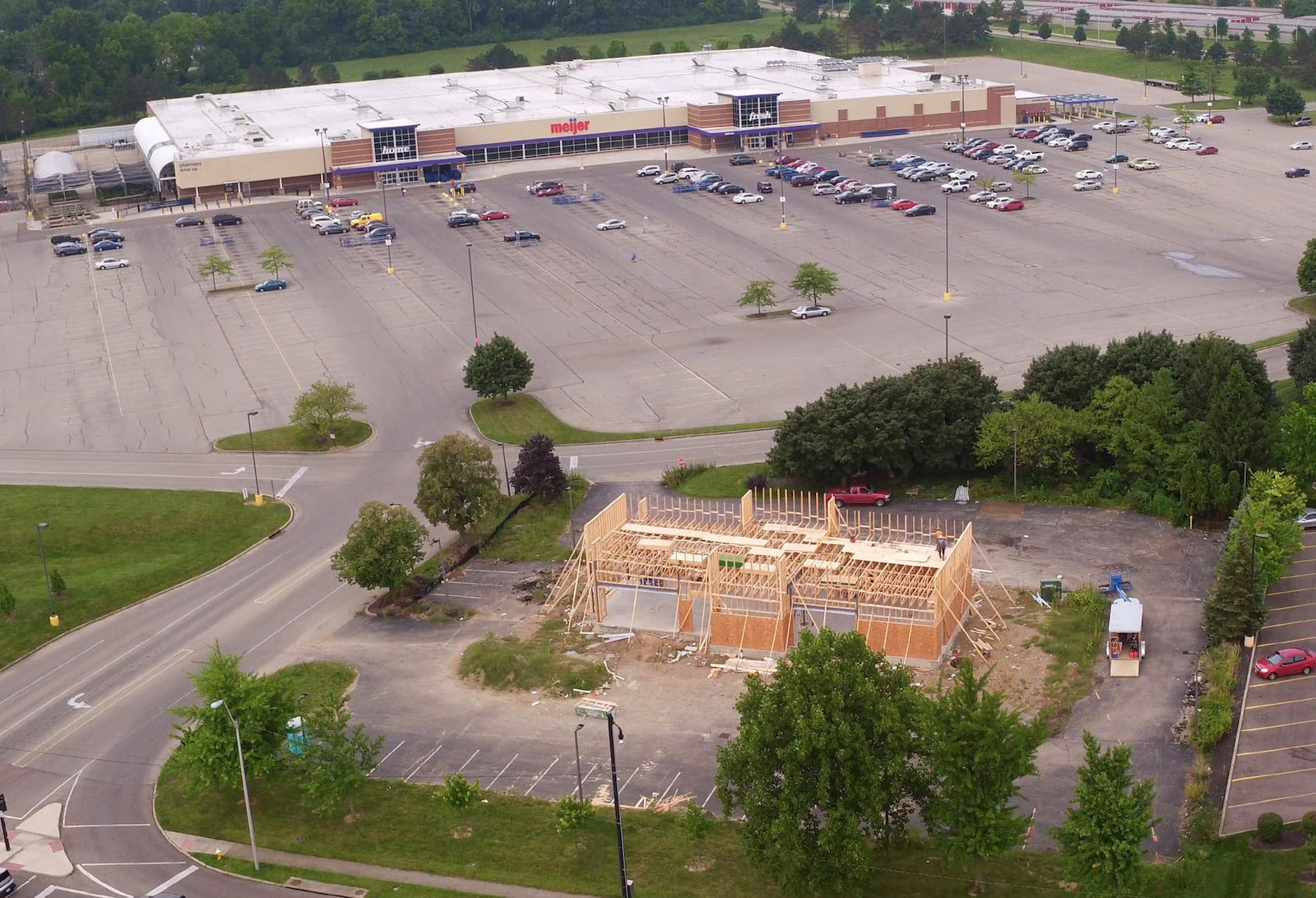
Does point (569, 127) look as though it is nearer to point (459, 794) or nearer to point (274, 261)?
point (274, 261)

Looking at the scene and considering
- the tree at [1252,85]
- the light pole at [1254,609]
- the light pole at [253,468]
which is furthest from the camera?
the tree at [1252,85]

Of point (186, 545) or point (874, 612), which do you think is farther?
point (186, 545)

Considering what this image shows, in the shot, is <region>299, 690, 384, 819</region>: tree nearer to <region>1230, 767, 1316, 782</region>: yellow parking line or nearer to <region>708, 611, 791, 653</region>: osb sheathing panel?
<region>708, 611, 791, 653</region>: osb sheathing panel

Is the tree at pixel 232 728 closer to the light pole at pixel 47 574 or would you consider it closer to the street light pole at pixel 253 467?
the light pole at pixel 47 574

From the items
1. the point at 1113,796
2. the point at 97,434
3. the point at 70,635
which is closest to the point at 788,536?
the point at 1113,796

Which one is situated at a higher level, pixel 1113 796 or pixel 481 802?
pixel 1113 796

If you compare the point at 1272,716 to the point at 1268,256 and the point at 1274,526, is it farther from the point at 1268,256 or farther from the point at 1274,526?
the point at 1268,256

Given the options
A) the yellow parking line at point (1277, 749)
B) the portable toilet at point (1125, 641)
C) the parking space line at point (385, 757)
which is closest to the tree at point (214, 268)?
the parking space line at point (385, 757)

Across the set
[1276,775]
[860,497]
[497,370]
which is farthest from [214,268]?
[1276,775]
